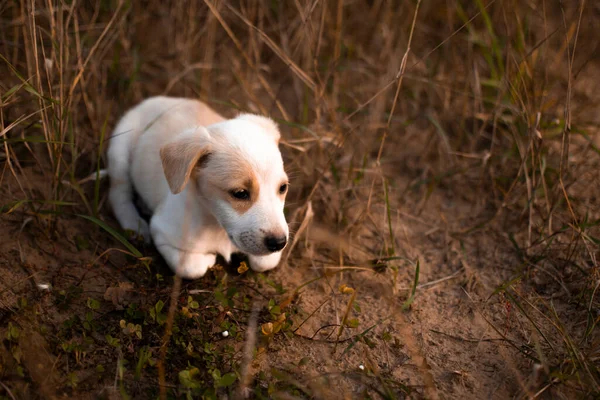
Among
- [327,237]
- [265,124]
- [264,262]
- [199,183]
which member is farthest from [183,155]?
[327,237]

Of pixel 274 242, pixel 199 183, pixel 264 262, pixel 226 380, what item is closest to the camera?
pixel 226 380

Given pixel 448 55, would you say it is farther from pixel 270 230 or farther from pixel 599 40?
pixel 270 230

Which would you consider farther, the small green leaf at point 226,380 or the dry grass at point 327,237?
the dry grass at point 327,237

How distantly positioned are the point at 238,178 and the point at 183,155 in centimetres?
28

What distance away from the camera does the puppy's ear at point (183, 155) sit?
245 centimetres

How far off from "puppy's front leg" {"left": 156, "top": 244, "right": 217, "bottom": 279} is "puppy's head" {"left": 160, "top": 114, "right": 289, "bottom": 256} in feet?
0.96

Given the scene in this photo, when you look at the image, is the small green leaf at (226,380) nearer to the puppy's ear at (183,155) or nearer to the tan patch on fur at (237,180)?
the tan patch on fur at (237,180)

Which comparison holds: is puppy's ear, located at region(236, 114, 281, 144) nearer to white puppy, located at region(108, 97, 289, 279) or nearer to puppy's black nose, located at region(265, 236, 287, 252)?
white puppy, located at region(108, 97, 289, 279)

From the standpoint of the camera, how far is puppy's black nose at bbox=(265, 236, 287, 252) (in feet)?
7.89

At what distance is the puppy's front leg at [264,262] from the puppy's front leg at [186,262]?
21 cm

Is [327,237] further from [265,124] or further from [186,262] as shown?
[186,262]

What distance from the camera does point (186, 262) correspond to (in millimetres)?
2732

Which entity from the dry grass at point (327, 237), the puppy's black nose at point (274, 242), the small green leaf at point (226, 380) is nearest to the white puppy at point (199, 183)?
the puppy's black nose at point (274, 242)

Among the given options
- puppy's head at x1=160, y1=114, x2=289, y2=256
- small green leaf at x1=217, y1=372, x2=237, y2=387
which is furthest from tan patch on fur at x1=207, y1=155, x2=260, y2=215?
small green leaf at x1=217, y1=372, x2=237, y2=387
